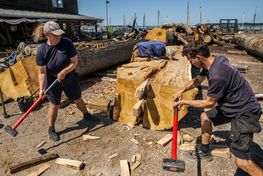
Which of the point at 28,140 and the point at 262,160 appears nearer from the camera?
the point at 262,160

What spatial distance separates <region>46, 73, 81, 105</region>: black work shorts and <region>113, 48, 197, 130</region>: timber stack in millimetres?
908

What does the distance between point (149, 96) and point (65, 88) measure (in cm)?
171

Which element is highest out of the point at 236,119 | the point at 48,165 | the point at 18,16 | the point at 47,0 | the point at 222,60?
the point at 47,0

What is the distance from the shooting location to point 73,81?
191 inches

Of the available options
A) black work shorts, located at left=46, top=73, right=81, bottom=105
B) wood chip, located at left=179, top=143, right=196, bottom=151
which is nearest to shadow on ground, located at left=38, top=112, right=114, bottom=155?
black work shorts, located at left=46, top=73, right=81, bottom=105

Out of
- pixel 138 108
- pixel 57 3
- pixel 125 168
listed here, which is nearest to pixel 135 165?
pixel 125 168

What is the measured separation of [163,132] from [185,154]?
0.84m

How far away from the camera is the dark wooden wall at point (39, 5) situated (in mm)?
20391

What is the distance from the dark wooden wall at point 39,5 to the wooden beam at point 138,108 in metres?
19.8

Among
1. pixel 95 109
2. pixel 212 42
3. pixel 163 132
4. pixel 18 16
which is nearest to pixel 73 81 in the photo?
pixel 95 109

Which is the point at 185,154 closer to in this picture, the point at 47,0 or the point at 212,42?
the point at 212,42

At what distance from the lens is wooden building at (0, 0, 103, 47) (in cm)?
1764

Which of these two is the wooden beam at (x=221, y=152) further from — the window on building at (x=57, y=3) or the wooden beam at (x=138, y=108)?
the window on building at (x=57, y=3)

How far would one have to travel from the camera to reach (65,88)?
484 cm
